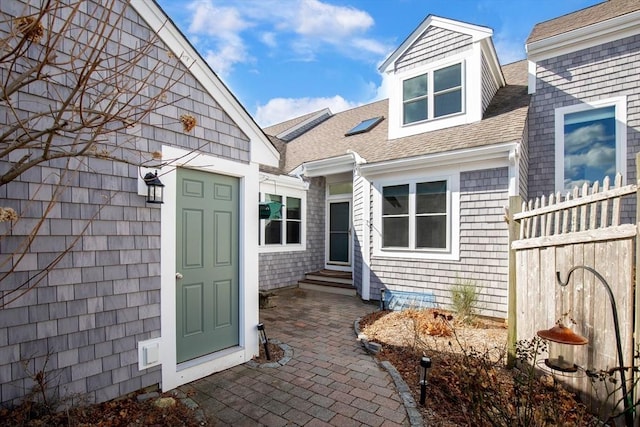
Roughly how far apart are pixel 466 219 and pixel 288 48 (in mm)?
7558

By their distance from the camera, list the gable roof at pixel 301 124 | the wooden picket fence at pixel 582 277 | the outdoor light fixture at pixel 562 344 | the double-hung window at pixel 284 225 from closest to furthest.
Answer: the outdoor light fixture at pixel 562 344 → the wooden picket fence at pixel 582 277 → the double-hung window at pixel 284 225 → the gable roof at pixel 301 124

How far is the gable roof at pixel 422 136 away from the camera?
6527mm

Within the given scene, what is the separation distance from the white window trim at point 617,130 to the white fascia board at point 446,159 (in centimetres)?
203

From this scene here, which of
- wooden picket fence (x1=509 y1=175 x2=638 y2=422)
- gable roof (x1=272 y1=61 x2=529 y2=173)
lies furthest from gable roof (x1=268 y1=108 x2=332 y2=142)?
wooden picket fence (x1=509 y1=175 x2=638 y2=422)

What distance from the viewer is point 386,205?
7.70 metres

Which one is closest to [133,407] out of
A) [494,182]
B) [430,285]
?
[430,285]

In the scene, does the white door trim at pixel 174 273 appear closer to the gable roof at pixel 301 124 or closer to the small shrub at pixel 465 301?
the small shrub at pixel 465 301

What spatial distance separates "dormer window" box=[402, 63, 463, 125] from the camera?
293 inches

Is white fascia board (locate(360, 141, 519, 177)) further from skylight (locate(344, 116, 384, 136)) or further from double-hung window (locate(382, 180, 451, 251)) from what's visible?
skylight (locate(344, 116, 384, 136))

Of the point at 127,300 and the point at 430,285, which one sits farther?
the point at 430,285

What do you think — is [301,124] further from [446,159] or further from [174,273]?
[174,273]

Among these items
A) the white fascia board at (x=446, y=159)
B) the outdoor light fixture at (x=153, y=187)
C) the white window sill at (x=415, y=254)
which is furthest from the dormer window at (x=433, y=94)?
the outdoor light fixture at (x=153, y=187)

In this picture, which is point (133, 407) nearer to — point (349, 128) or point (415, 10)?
point (349, 128)

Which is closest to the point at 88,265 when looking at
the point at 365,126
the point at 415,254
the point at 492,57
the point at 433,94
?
the point at 415,254
